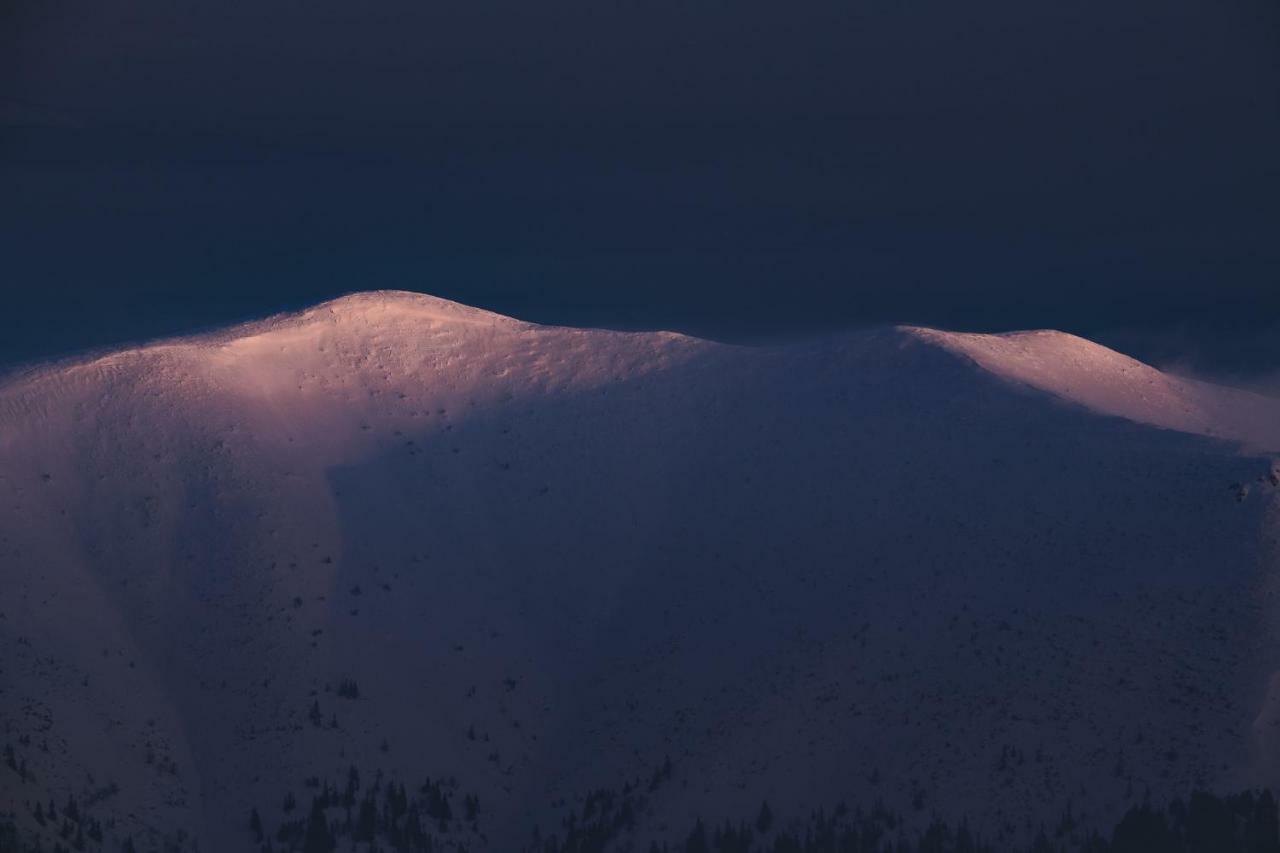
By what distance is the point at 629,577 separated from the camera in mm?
57031

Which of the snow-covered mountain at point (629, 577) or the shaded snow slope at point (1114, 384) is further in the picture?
the shaded snow slope at point (1114, 384)

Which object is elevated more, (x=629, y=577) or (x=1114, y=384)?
(x=1114, y=384)

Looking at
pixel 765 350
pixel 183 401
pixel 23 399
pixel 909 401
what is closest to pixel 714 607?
pixel 909 401

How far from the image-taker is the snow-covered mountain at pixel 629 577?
42625 millimetres

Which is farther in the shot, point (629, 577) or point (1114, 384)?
point (1114, 384)

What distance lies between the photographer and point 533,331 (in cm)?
7450

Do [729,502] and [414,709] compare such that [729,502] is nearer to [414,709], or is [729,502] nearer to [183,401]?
[414,709]

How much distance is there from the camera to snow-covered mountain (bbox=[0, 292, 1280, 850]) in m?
42.6

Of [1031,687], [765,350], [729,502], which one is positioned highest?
[765,350]

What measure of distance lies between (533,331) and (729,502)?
2057 centimetres

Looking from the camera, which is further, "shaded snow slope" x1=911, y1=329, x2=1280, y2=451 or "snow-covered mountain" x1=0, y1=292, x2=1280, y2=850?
"shaded snow slope" x1=911, y1=329, x2=1280, y2=451

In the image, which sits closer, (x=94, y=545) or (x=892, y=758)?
(x=892, y=758)

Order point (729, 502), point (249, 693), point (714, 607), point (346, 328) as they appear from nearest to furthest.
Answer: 1. point (249, 693)
2. point (714, 607)
3. point (729, 502)
4. point (346, 328)

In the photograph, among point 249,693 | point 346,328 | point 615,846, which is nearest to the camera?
point 615,846
